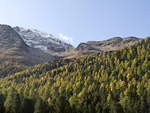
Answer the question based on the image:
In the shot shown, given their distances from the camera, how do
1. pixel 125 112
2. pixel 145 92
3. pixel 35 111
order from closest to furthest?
1. pixel 35 111
2. pixel 125 112
3. pixel 145 92

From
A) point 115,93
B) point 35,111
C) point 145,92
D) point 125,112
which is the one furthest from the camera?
point 115,93

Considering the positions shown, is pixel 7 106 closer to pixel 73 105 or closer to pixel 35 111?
pixel 35 111

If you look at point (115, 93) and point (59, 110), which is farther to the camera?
point (115, 93)

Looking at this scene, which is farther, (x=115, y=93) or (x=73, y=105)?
(x=115, y=93)

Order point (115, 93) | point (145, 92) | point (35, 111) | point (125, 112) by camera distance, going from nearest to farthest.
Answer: point (35, 111), point (125, 112), point (145, 92), point (115, 93)

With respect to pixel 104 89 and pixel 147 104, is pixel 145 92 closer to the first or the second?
pixel 147 104

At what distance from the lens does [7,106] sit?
5920 inches

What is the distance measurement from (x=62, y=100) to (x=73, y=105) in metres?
10.7

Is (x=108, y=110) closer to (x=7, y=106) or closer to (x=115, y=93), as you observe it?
(x=115, y=93)

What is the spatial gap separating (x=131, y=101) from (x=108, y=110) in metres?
14.8

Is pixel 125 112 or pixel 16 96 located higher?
pixel 16 96

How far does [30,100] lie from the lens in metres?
161

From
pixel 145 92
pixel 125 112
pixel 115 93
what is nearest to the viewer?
pixel 125 112

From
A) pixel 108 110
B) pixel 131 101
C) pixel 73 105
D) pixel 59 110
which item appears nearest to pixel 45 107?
pixel 59 110
